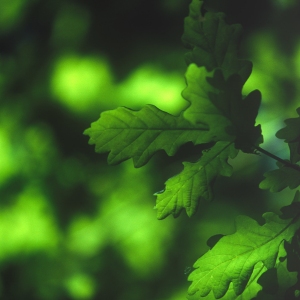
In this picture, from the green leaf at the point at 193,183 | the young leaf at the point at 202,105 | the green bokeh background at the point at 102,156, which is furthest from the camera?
the green bokeh background at the point at 102,156

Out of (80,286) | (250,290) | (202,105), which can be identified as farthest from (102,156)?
(202,105)

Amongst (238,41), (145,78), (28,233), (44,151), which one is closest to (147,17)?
(145,78)

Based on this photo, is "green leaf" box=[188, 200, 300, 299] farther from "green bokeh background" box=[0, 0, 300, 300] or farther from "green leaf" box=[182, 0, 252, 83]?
"green bokeh background" box=[0, 0, 300, 300]

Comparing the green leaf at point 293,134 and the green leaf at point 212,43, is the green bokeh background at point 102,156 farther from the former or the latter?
the green leaf at point 212,43

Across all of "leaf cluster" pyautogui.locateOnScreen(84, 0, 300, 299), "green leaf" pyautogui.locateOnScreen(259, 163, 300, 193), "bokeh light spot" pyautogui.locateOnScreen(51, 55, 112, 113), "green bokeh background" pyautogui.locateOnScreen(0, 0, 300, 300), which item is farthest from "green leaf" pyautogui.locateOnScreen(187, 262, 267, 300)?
"bokeh light spot" pyautogui.locateOnScreen(51, 55, 112, 113)

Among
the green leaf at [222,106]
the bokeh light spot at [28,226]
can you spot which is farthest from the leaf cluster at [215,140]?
the bokeh light spot at [28,226]

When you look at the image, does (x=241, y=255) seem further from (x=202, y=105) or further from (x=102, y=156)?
(x=102, y=156)
